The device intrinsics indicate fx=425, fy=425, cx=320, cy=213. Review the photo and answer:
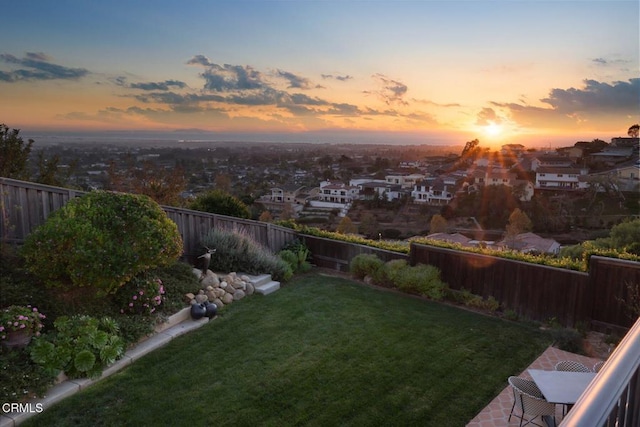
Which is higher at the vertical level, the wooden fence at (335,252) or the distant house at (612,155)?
the distant house at (612,155)

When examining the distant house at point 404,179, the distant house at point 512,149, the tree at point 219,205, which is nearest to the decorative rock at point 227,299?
the tree at point 219,205

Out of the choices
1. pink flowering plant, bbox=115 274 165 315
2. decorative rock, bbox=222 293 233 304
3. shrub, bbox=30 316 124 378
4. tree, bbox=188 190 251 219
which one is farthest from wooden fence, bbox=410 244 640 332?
shrub, bbox=30 316 124 378

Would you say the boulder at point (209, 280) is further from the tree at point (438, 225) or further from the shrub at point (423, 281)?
the tree at point (438, 225)

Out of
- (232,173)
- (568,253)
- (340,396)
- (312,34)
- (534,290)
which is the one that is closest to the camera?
(340,396)

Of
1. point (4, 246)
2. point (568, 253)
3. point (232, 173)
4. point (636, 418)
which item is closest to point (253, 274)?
point (4, 246)

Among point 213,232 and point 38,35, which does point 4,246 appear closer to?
point 213,232

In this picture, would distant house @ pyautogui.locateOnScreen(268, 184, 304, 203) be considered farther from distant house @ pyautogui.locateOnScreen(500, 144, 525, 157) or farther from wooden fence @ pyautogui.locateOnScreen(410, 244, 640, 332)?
wooden fence @ pyautogui.locateOnScreen(410, 244, 640, 332)
